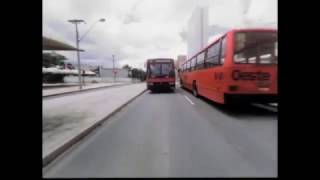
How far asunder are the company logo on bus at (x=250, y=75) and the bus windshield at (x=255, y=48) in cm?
37

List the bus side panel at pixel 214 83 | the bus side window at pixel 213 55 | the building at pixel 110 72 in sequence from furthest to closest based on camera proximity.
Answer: the building at pixel 110 72
the bus side window at pixel 213 55
the bus side panel at pixel 214 83

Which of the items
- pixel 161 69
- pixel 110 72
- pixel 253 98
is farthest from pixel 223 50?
pixel 110 72

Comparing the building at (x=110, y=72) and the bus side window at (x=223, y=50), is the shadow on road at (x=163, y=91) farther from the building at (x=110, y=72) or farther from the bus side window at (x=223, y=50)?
the building at (x=110, y=72)

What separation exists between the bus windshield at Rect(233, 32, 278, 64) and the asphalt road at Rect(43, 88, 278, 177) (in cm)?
210

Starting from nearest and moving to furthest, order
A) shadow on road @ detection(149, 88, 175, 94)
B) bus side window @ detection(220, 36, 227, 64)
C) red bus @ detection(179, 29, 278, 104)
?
red bus @ detection(179, 29, 278, 104) < bus side window @ detection(220, 36, 227, 64) < shadow on road @ detection(149, 88, 175, 94)

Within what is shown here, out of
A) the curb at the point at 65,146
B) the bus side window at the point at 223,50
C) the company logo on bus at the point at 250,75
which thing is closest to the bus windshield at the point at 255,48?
the company logo on bus at the point at 250,75

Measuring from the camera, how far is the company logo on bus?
40.1ft

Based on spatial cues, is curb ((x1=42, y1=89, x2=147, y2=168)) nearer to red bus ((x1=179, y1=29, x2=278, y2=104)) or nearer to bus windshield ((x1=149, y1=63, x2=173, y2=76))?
red bus ((x1=179, y1=29, x2=278, y2=104))

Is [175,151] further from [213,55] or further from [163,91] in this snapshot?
[163,91]

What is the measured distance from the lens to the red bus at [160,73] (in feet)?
103

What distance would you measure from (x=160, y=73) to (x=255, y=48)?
1923 centimetres

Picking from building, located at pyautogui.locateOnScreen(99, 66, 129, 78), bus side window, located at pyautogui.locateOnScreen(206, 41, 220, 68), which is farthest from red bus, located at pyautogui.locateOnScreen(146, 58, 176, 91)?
building, located at pyautogui.locateOnScreen(99, 66, 129, 78)
